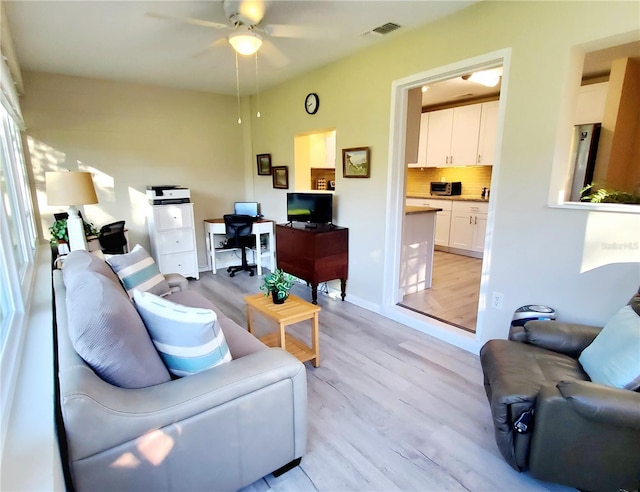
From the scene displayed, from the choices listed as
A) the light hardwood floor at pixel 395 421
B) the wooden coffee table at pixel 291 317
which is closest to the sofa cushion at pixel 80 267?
the wooden coffee table at pixel 291 317

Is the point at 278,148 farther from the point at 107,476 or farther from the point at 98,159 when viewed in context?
the point at 107,476

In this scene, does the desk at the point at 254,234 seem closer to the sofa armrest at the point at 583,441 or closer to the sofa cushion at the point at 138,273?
the sofa cushion at the point at 138,273

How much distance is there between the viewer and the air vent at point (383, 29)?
2662 millimetres

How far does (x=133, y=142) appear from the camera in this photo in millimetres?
4316

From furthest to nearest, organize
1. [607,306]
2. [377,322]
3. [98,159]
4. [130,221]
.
Result: 1. [130,221]
2. [98,159]
3. [377,322]
4. [607,306]

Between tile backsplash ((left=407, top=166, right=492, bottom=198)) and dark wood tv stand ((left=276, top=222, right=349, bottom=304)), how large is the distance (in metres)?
3.35

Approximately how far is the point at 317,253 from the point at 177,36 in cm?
228

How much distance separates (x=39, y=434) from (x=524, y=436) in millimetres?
1819

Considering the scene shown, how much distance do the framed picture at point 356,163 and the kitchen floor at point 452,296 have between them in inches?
56.2

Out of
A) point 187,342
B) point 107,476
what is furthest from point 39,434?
point 187,342

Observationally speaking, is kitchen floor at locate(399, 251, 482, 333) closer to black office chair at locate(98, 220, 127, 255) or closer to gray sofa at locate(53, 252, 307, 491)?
gray sofa at locate(53, 252, 307, 491)

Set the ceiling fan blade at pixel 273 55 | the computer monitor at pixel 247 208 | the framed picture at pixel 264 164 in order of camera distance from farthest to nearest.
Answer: the computer monitor at pixel 247 208 → the framed picture at pixel 264 164 → the ceiling fan blade at pixel 273 55

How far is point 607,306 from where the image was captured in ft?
6.63

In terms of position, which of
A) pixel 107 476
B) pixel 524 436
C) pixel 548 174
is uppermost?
pixel 548 174
